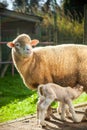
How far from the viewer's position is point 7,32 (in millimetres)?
17000

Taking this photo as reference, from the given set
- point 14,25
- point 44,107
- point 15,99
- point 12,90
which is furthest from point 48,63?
point 14,25

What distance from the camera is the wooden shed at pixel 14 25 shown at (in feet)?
54.5

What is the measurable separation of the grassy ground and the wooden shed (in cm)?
236

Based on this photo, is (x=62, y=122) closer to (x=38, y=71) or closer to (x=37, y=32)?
(x=38, y=71)

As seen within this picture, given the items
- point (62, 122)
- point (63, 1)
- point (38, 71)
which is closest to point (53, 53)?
point (38, 71)

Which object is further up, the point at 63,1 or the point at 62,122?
the point at 63,1

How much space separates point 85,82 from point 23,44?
1.15m

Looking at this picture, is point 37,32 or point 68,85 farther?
point 37,32

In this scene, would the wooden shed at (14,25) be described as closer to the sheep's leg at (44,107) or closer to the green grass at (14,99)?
the green grass at (14,99)

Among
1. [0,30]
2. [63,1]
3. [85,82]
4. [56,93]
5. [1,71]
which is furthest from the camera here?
[63,1]

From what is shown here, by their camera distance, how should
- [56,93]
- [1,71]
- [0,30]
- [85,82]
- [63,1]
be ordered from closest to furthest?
[56,93], [85,82], [1,71], [0,30], [63,1]

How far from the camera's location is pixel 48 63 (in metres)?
6.23

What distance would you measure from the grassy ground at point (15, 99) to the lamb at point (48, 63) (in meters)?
1.42

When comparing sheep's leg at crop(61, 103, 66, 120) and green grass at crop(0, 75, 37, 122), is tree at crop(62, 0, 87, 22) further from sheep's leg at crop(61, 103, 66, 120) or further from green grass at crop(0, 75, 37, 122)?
sheep's leg at crop(61, 103, 66, 120)
